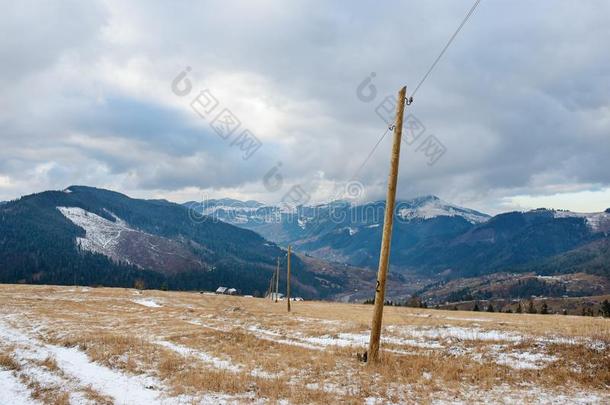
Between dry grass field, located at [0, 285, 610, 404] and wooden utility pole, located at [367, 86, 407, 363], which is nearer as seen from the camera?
dry grass field, located at [0, 285, 610, 404]

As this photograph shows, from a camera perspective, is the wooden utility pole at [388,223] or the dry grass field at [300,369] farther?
A: the wooden utility pole at [388,223]

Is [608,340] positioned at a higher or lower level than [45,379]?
higher

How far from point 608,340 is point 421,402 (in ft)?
43.3

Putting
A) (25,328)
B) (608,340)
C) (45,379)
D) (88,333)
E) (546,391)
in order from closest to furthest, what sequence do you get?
(546,391) < (45,379) < (608,340) < (88,333) < (25,328)

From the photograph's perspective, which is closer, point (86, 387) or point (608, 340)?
point (86, 387)

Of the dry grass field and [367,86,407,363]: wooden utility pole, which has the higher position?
[367,86,407,363]: wooden utility pole

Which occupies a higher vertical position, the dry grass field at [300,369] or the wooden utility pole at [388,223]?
the wooden utility pole at [388,223]

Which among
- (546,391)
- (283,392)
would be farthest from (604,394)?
(283,392)

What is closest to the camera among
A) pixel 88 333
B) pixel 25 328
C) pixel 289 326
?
pixel 88 333

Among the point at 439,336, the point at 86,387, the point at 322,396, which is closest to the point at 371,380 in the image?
the point at 322,396

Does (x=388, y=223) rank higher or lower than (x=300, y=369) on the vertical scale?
higher

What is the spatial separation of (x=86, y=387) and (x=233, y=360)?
6980mm

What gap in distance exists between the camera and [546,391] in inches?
586

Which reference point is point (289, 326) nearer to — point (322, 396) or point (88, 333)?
point (88, 333)
